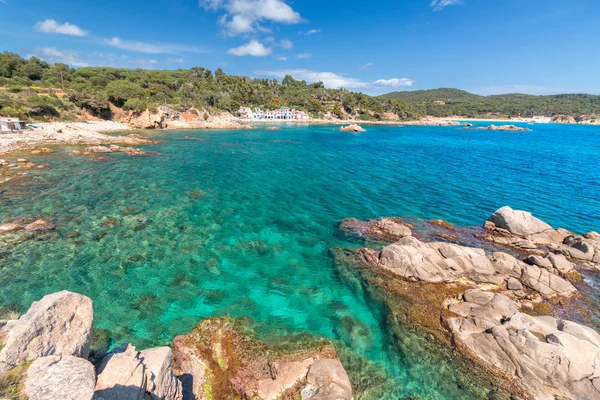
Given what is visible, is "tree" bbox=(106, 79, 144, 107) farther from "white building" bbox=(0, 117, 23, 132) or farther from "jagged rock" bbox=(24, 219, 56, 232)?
"jagged rock" bbox=(24, 219, 56, 232)

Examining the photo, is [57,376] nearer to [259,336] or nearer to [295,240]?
[259,336]

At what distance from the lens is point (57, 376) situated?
4.61m

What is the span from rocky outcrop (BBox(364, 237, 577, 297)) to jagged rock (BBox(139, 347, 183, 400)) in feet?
40.8

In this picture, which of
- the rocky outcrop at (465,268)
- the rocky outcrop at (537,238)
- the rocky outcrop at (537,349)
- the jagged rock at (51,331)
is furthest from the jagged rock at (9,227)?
the rocky outcrop at (537,238)

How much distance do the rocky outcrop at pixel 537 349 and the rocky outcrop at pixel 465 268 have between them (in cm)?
290

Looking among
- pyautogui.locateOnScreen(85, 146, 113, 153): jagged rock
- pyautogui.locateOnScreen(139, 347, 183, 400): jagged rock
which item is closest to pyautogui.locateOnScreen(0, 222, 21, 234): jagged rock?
pyautogui.locateOnScreen(139, 347, 183, 400): jagged rock

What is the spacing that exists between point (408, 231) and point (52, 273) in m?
23.3

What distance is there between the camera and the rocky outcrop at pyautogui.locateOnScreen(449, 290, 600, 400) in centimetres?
923

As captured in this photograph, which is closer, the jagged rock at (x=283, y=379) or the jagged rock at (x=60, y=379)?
the jagged rock at (x=60, y=379)

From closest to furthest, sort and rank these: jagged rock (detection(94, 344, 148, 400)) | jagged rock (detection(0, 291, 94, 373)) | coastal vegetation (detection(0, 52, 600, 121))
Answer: jagged rock (detection(0, 291, 94, 373)) → jagged rock (detection(94, 344, 148, 400)) → coastal vegetation (detection(0, 52, 600, 121))

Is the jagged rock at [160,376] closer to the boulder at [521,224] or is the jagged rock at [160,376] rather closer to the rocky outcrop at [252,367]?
the rocky outcrop at [252,367]

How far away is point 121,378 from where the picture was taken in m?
5.74

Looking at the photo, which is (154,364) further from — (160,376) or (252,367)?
(252,367)

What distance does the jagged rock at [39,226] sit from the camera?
57.9 ft
